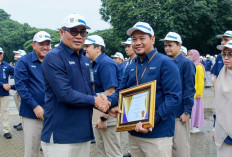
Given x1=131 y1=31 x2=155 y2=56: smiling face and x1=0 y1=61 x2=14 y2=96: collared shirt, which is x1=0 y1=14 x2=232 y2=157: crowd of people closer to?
x1=131 y1=31 x2=155 y2=56: smiling face

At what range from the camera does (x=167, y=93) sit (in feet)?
9.89

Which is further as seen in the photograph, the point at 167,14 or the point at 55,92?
the point at 167,14

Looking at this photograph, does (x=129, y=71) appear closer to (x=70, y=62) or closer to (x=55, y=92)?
(x=70, y=62)

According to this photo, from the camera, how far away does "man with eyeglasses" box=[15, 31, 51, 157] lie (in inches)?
164

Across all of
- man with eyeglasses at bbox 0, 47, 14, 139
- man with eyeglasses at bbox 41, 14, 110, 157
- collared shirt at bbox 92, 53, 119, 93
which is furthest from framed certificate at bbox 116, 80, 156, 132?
man with eyeglasses at bbox 0, 47, 14, 139

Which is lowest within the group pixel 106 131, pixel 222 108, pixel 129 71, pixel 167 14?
pixel 106 131

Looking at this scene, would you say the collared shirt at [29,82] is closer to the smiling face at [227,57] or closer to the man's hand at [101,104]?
the man's hand at [101,104]

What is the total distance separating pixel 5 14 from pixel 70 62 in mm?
99393

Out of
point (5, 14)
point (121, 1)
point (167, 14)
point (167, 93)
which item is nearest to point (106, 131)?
point (167, 93)

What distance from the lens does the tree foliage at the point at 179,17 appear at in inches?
1136

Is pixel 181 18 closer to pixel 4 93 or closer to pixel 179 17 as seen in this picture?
pixel 179 17

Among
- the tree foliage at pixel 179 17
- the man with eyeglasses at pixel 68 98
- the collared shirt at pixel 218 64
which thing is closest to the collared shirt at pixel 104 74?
the man with eyeglasses at pixel 68 98

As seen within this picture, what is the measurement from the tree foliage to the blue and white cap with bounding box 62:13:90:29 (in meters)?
26.1

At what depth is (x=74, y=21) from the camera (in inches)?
111
